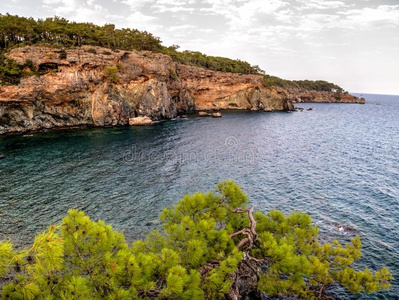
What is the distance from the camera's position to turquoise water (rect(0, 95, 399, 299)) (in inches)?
957

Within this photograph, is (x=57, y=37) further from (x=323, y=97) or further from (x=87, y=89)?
(x=323, y=97)

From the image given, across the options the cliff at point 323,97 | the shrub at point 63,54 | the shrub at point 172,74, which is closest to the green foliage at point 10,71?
the shrub at point 63,54

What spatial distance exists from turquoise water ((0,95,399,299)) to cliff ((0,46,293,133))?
289 inches

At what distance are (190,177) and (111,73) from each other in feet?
161

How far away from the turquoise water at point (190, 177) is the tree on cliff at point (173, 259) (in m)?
10.3

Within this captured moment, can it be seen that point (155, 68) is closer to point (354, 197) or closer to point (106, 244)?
point (354, 197)

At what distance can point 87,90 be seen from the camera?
221 ft

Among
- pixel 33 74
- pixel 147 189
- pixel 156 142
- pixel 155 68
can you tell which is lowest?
pixel 147 189

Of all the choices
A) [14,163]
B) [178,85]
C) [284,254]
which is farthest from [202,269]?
[178,85]

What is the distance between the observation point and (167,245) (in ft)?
34.8

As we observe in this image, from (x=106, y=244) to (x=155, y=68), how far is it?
265 feet

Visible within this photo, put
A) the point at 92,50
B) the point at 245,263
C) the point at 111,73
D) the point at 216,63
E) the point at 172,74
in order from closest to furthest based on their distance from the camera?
the point at 245,263 < the point at 111,73 < the point at 92,50 < the point at 172,74 < the point at 216,63

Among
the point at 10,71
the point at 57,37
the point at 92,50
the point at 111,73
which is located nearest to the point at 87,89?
the point at 111,73

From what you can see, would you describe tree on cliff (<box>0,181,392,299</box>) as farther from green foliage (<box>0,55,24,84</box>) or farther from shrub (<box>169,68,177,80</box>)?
shrub (<box>169,68,177,80</box>)
